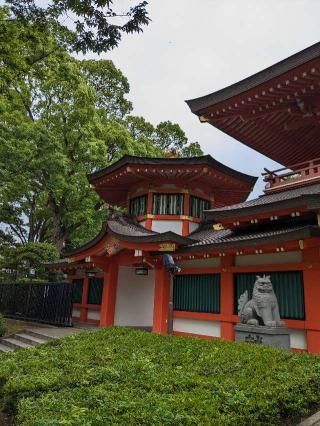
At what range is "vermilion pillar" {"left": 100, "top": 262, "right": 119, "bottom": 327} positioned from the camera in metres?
13.7

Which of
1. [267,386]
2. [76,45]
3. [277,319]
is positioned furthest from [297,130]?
[267,386]

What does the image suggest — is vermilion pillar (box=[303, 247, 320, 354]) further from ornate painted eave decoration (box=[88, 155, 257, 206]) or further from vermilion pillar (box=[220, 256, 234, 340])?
ornate painted eave decoration (box=[88, 155, 257, 206])

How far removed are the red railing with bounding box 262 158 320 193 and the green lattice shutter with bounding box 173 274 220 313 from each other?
3.29 metres

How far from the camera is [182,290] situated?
1190cm

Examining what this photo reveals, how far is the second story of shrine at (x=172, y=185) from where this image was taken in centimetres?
1362

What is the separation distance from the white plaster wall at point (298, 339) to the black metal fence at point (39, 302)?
29.4ft

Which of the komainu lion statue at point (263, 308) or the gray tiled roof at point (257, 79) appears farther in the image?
the gray tiled roof at point (257, 79)

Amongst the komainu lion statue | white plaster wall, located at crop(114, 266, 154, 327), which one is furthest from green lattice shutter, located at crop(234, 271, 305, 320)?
white plaster wall, located at crop(114, 266, 154, 327)

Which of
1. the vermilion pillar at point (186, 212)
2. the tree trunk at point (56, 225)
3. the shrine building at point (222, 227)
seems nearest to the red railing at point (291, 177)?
the shrine building at point (222, 227)

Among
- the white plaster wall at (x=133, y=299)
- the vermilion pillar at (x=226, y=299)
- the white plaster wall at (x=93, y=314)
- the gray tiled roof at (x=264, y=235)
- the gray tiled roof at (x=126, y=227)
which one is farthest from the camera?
the white plaster wall at (x=93, y=314)

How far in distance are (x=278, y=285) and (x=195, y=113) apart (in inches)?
222

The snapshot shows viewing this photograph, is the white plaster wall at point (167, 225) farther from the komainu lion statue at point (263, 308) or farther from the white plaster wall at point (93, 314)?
the komainu lion statue at point (263, 308)

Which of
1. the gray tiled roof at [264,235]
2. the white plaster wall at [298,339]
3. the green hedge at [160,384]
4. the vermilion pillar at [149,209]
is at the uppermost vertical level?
the vermilion pillar at [149,209]

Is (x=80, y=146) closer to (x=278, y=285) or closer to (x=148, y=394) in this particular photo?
(x=278, y=285)
